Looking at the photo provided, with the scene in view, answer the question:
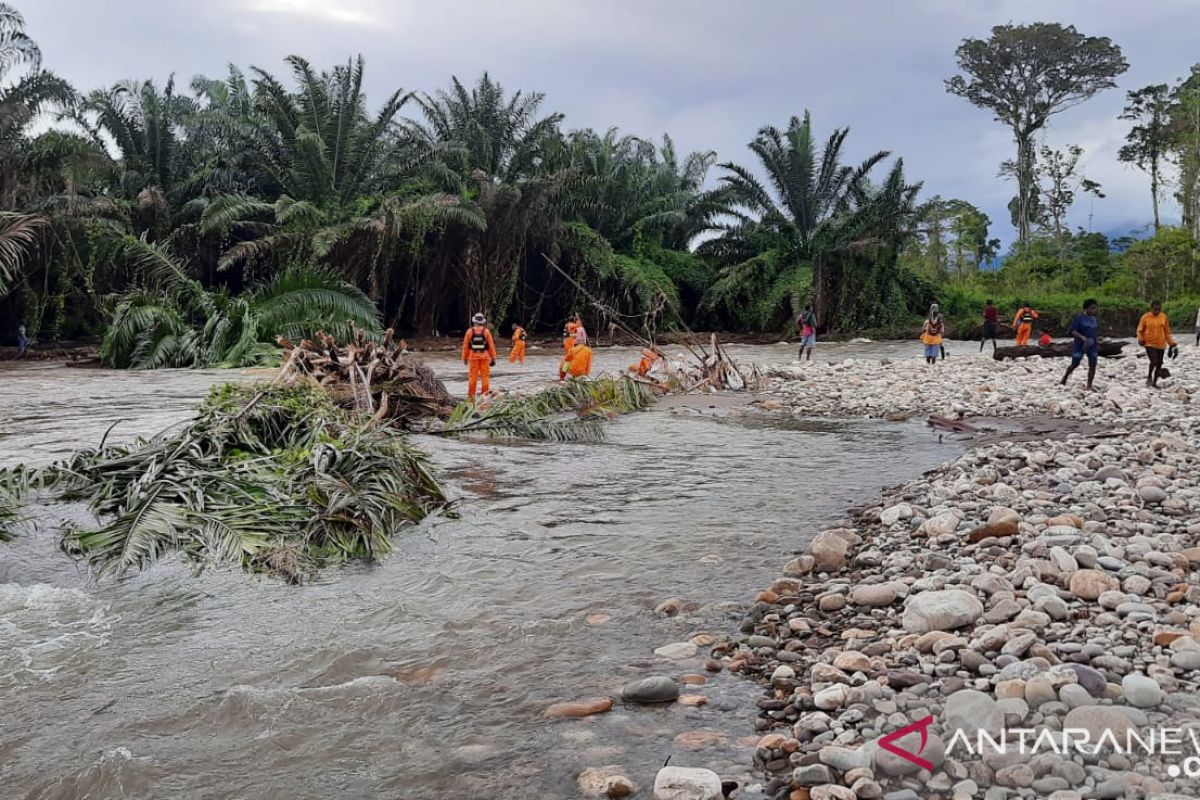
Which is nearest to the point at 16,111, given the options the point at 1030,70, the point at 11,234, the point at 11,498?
the point at 11,234

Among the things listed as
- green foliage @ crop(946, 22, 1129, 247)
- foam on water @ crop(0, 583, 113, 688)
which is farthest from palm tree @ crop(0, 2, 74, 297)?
green foliage @ crop(946, 22, 1129, 247)

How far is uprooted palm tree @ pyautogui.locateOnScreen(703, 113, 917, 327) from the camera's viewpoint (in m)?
36.3

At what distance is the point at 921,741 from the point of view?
289 centimetres

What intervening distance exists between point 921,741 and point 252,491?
490 centimetres

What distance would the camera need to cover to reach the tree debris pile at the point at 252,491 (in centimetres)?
562

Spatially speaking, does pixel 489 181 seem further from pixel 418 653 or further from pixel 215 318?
pixel 418 653

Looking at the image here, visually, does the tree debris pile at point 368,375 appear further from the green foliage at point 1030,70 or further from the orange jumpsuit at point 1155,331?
the green foliage at point 1030,70

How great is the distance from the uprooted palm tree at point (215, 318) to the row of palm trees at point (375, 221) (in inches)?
2.3

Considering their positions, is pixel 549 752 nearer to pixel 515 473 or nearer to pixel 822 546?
pixel 822 546

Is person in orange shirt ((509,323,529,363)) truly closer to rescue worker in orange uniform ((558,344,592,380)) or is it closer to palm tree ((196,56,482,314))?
palm tree ((196,56,482,314))

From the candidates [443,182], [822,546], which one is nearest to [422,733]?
[822,546]

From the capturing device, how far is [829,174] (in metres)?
36.8

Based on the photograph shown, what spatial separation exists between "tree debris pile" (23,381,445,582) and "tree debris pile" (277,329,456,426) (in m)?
2.07

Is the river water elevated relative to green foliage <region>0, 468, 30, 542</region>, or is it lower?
lower
